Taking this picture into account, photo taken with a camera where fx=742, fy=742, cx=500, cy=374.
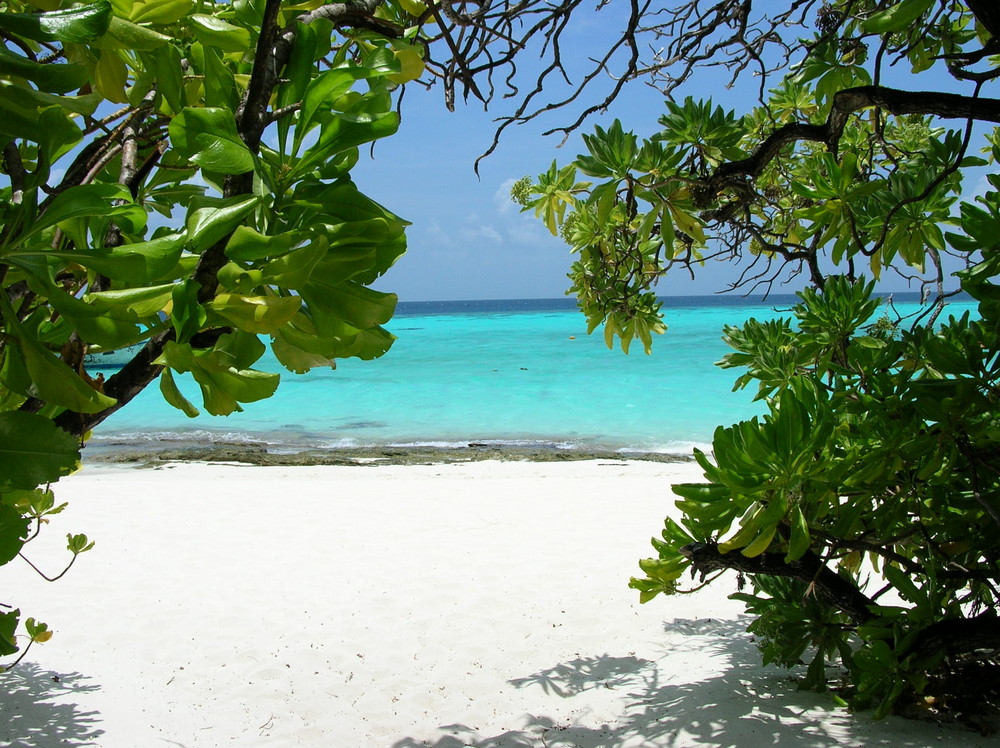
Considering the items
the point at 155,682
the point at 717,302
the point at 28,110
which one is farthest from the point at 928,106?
the point at 717,302

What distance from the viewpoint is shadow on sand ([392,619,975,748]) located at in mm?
2539

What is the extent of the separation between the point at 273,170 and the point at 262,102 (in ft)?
0.31

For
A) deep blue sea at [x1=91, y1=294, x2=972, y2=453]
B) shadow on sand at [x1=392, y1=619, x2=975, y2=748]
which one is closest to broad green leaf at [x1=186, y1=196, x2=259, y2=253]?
shadow on sand at [x1=392, y1=619, x2=975, y2=748]

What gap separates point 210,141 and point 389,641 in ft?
12.9

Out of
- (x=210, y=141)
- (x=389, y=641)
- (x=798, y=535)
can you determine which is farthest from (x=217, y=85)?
(x=389, y=641)

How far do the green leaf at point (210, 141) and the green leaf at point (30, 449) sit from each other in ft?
0.96

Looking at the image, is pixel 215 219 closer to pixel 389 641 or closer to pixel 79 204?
pixel 79 204

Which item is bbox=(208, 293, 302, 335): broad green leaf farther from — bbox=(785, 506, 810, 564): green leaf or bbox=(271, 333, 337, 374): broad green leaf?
bbox=(785, 506, 810, 564): green leaf

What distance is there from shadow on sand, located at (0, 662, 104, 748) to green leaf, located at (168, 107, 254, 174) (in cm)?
306

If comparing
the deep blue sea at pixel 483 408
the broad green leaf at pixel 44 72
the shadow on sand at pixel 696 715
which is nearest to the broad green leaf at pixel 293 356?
the broad green leaf at pixel 44 72

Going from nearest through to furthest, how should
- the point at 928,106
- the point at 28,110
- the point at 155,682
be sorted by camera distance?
the point at 28,110, the point at 928,106, the point at 155,682

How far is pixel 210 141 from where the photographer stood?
0.67 meters

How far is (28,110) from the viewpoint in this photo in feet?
2.05

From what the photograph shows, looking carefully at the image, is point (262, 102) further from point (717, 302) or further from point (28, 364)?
point (717, 302)
